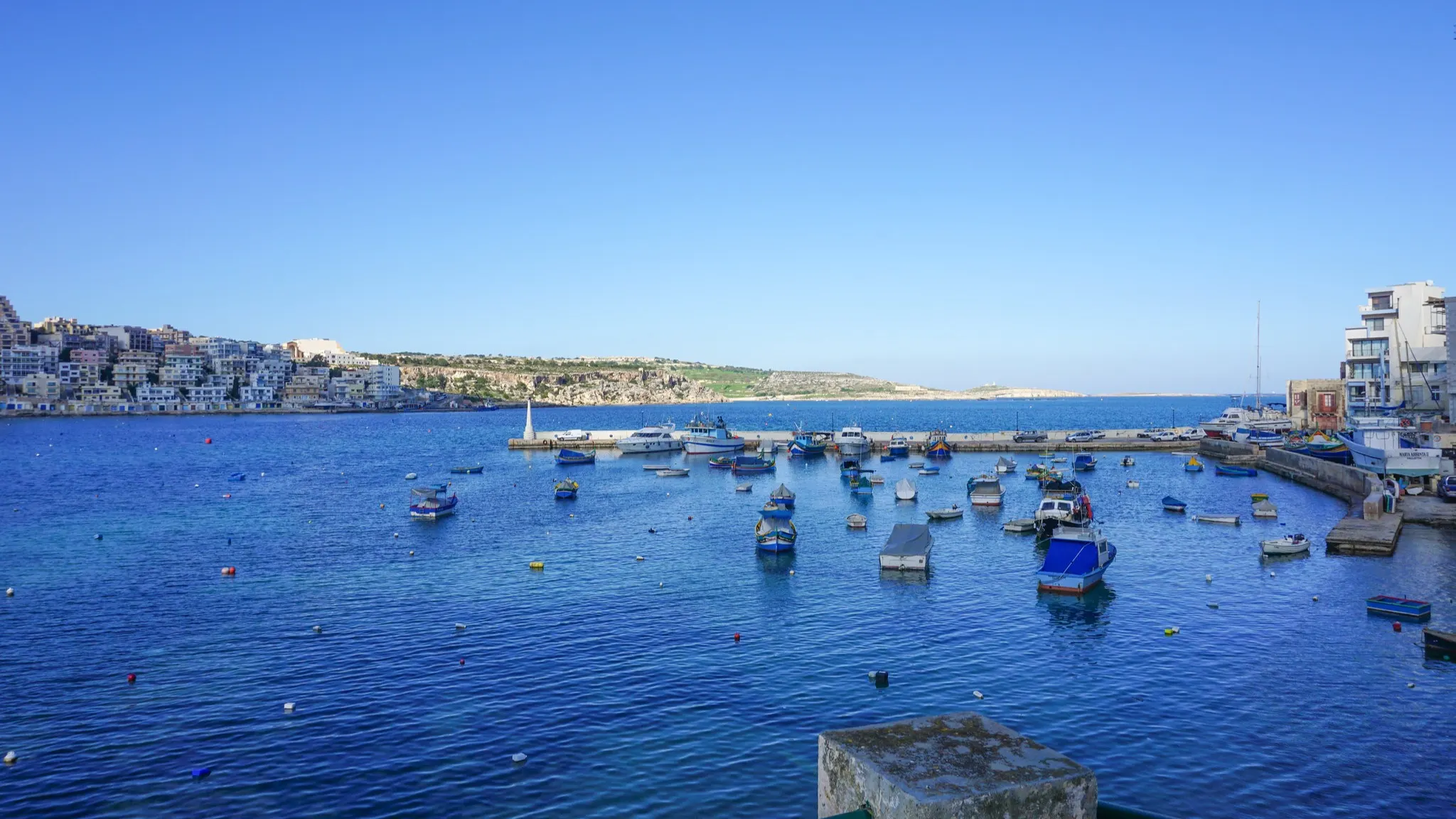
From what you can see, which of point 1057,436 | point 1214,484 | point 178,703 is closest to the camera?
point 178,703

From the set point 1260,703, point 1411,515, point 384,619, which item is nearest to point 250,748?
point 384,619

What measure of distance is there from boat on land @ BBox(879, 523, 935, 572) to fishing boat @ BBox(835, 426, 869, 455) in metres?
64.8

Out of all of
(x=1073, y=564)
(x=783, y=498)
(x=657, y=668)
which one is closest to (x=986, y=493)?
(x=783, y=498)

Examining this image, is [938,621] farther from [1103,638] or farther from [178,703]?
[178,703]

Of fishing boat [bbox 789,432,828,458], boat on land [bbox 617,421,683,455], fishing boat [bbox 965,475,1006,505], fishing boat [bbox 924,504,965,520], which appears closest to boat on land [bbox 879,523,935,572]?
fishing boat [bbox 924,504,965,520]

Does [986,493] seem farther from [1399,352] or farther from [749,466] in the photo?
[1399,352]

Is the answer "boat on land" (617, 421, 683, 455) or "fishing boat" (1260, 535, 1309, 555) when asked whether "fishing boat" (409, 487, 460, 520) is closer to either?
"fishing boat" (1260, 535, 1309, 555)

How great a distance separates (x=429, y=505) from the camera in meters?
62.6

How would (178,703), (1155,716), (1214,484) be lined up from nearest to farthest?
(1155,716) < (178,703) < (1214,484)

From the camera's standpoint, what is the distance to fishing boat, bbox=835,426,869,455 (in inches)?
4304

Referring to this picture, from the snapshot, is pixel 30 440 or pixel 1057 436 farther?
pixel 30 440

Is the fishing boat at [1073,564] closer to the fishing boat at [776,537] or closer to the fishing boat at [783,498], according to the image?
the fishing boat at [776,537]

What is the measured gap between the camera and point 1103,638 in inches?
1179

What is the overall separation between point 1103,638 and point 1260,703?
681 cm
